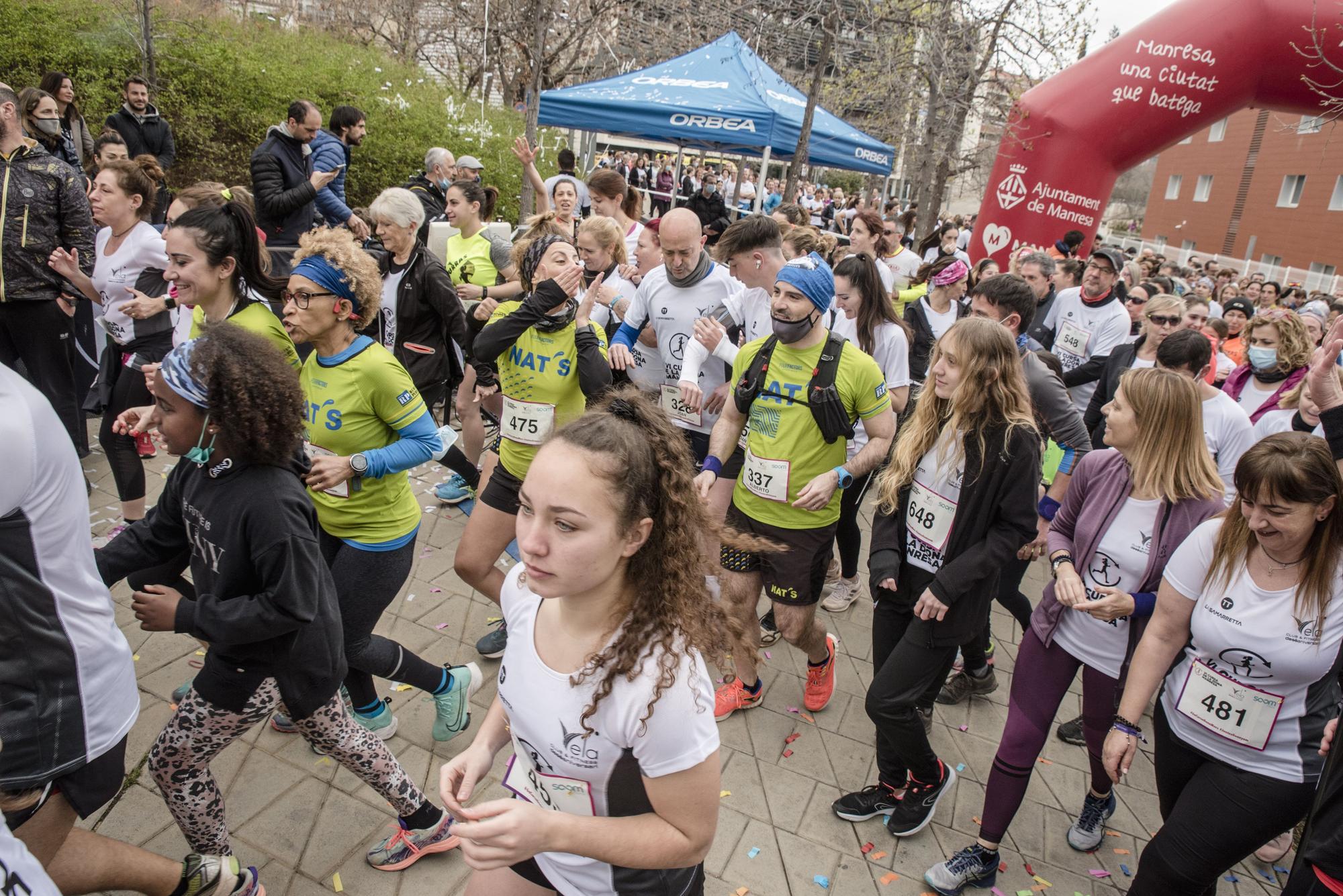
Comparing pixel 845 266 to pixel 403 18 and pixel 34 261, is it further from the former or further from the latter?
pixel 403 18

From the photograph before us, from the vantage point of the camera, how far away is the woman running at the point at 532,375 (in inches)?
149

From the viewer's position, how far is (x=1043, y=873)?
325cm

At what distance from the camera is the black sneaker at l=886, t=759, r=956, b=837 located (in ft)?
10.9

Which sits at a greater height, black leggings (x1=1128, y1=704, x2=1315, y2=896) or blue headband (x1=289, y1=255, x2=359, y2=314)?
blue headband (x1=289, y1=255, x2=359, y2=314)

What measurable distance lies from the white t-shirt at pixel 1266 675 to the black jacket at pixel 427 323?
160 inches

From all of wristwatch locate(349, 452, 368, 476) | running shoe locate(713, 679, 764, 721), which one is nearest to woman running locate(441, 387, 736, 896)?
wristwatch locate(349, 452, 368, 476)

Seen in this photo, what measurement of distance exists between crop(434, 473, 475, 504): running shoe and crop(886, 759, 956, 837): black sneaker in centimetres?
361

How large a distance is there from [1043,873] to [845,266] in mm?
3180

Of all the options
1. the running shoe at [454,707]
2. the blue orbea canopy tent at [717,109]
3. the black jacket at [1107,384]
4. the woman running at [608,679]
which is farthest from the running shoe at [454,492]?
the blue orbea canopy tent at [717,109]

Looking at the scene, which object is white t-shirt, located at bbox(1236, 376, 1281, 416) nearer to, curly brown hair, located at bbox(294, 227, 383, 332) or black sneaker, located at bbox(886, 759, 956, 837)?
black sneaker, located at bbox(886, 759, 956, 837)

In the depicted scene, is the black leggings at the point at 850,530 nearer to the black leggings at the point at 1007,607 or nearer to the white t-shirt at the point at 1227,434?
the black leggings at the point at 1007,607

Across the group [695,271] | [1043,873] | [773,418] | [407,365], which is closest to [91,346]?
[407,365]

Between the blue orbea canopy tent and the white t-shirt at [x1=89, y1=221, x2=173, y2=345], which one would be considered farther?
the blue orbea canopy tent

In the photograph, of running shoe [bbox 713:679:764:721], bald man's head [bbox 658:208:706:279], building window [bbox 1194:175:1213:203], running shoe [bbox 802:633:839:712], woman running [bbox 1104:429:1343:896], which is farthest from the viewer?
building window [bbox 1194:175:1213:203]
